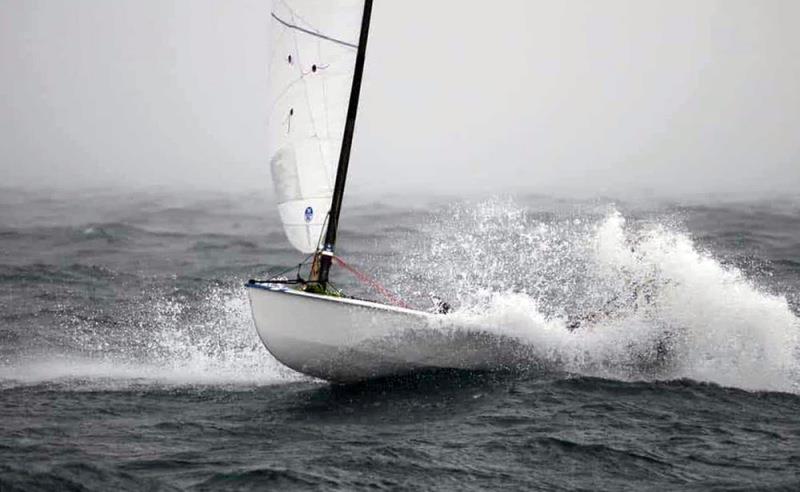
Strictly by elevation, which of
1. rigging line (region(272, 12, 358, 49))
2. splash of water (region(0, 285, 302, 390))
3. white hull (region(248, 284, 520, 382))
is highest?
rigging line (region(272, 12, 358, 49))

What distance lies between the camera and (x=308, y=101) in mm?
15312

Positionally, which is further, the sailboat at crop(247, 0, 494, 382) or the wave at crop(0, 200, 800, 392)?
the wave at crop(0, 200, 800, 392)

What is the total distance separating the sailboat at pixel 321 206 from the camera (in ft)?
48.3

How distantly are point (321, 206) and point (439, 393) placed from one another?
3.90 m

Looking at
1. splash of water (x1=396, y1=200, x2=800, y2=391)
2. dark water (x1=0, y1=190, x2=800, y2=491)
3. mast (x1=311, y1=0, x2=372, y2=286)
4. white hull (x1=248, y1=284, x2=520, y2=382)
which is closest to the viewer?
dark water (x1=0, y1=190, x2=800, y2=491)

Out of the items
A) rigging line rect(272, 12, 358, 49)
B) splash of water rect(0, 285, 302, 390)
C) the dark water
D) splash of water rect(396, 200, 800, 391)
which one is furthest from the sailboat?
splash of water rect(0, 285, 302, 390)

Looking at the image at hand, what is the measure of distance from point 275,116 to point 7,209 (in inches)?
1765

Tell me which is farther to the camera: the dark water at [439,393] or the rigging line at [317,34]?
the rigging line at [317,34]

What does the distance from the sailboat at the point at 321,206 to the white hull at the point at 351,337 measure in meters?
0.02

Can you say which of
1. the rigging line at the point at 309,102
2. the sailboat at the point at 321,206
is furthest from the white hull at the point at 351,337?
the rigging line at the point at 309,102

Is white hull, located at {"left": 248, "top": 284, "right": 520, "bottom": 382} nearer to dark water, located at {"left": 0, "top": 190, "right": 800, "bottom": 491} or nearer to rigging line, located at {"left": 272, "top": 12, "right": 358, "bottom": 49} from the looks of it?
dark water, located at {"left": 0, "top": 190, "right": 800, "bottom": 491}

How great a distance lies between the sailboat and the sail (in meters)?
0.02

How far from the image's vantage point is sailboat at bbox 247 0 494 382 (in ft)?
48.3

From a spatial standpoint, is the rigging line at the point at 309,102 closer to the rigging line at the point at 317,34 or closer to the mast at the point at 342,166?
the rigging line at the point at 317,34
